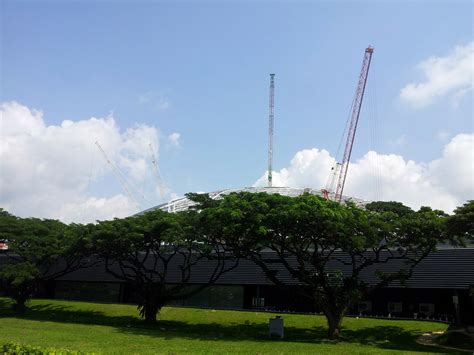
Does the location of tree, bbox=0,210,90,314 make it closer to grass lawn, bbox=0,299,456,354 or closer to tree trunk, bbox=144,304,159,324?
grass lawn, bbox=0,299,456,354

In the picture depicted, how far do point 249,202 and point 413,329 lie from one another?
582 inches

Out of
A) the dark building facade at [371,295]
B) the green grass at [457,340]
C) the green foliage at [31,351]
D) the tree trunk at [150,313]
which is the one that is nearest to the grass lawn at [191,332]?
the tree trunk at [150,313]

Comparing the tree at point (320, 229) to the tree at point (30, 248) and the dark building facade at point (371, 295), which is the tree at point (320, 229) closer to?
the dark building facade at point (371, 295)

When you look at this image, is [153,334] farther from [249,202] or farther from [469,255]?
[469,255]

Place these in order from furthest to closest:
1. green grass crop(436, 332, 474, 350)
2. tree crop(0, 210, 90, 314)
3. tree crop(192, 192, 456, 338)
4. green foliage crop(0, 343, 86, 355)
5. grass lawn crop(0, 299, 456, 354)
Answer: tree crop(0, 210, 90, 314) < tree crop(192, 192, 456, 338) < green grass crop(436, 332, 474, 350) < grass lawn crop(0, 299, 456, 354) < green foliage crop(0, 343, 86, 355)

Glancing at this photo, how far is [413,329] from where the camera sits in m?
33.3

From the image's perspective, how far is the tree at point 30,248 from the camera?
40.7 metres

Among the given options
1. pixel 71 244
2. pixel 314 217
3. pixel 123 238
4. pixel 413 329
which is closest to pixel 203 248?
pixel 123 238

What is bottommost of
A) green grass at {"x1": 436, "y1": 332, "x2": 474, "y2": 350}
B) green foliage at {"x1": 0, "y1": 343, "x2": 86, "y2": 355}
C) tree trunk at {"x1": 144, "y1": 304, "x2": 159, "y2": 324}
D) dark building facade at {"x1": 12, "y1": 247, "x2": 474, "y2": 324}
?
green foliage at {"x1": 0, "y1": 343, "x2": 86, "y2": 355}

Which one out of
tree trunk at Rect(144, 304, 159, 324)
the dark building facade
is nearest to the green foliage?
the dark building facade

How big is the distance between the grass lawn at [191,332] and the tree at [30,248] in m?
2.33

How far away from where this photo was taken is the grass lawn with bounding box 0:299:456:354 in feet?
76.5

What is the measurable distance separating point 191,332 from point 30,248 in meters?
19.4

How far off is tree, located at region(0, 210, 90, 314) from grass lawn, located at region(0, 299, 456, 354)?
2.33 m
